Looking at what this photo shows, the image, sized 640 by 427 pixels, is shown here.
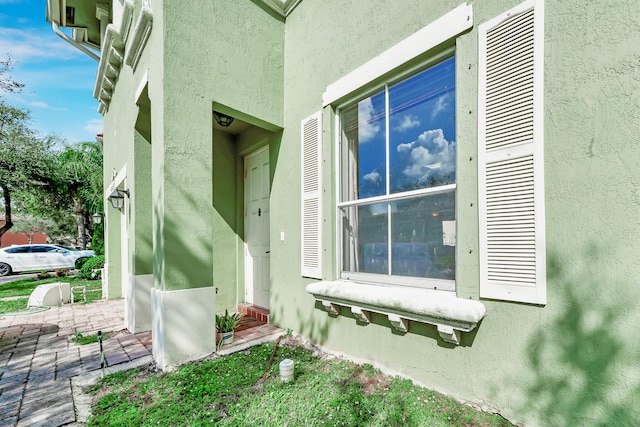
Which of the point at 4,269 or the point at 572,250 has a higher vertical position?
the point at 572,250

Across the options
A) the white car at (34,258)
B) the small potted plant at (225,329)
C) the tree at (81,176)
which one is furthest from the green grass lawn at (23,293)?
the small potted plant at (225,329)

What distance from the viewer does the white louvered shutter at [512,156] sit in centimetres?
186

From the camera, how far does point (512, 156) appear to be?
196cm

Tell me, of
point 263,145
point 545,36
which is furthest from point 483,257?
point 263,145

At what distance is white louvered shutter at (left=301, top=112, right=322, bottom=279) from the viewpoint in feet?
11.2

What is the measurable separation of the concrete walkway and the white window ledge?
4.31 ft

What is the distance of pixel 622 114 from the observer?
5.26 feet

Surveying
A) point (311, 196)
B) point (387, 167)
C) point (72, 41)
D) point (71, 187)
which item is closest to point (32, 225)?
point (71, 187)

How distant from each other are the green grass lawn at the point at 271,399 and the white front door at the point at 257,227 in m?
1.79

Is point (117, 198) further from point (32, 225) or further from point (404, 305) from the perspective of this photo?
point (32, 225)

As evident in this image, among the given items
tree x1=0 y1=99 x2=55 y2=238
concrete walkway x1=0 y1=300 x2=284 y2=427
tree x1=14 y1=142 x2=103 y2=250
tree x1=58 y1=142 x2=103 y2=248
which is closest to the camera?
concrete walkway x1=0 y1=300 x2=284 y2=427

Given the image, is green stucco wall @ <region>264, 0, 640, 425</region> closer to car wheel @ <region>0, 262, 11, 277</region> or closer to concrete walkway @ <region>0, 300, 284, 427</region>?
concrete walkway @ <region>0, 300, 284, 427</region>

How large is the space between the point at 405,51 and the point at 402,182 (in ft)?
3.87

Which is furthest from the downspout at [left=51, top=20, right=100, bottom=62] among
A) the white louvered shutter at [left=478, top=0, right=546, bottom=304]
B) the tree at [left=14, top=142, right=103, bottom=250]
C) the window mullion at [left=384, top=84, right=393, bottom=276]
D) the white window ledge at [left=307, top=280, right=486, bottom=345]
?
the white louvered shutter at [left=478, top=0, right=546, bottom=304]
